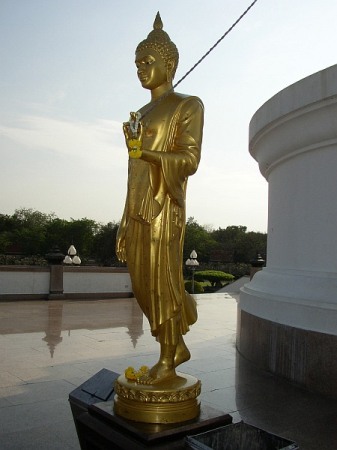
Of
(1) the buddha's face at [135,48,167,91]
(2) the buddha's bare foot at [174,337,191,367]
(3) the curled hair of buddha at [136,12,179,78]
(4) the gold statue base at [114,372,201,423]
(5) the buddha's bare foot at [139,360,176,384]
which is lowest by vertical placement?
(4) the gold statue base at [114,372,201,423]

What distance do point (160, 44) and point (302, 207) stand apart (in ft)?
10.3

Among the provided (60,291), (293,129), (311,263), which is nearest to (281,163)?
(293,129)

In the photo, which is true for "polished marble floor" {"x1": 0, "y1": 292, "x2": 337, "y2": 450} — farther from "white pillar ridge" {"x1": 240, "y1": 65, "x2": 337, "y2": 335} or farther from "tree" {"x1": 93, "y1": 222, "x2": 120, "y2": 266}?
"tree" {"x1": 93, "y1": 222, "x2": 120, "y2": 266}

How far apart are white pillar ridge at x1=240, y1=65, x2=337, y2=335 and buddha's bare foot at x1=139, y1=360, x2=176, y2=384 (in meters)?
2.33

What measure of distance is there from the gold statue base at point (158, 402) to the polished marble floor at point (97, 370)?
88 centimetres

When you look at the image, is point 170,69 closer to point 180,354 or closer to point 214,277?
point 180,354

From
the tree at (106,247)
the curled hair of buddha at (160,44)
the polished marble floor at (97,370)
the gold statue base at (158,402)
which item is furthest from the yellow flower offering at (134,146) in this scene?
the tree at (106,247)

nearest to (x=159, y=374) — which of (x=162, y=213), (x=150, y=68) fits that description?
(x=162, y=213)

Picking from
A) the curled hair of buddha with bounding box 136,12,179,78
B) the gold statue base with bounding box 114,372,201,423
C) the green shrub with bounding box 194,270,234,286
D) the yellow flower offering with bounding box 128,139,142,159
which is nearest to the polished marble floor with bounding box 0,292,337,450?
the gold statue base with bounding box 114,372,201,423

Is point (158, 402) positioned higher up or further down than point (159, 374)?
further down

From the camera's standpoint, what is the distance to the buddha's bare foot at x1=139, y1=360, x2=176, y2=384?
2844mm

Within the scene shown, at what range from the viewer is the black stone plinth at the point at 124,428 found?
2.53 m

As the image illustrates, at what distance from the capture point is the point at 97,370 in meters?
5.45

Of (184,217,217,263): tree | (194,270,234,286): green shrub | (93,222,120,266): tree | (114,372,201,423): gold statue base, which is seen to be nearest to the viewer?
(114,372,201,423): gold statue base
